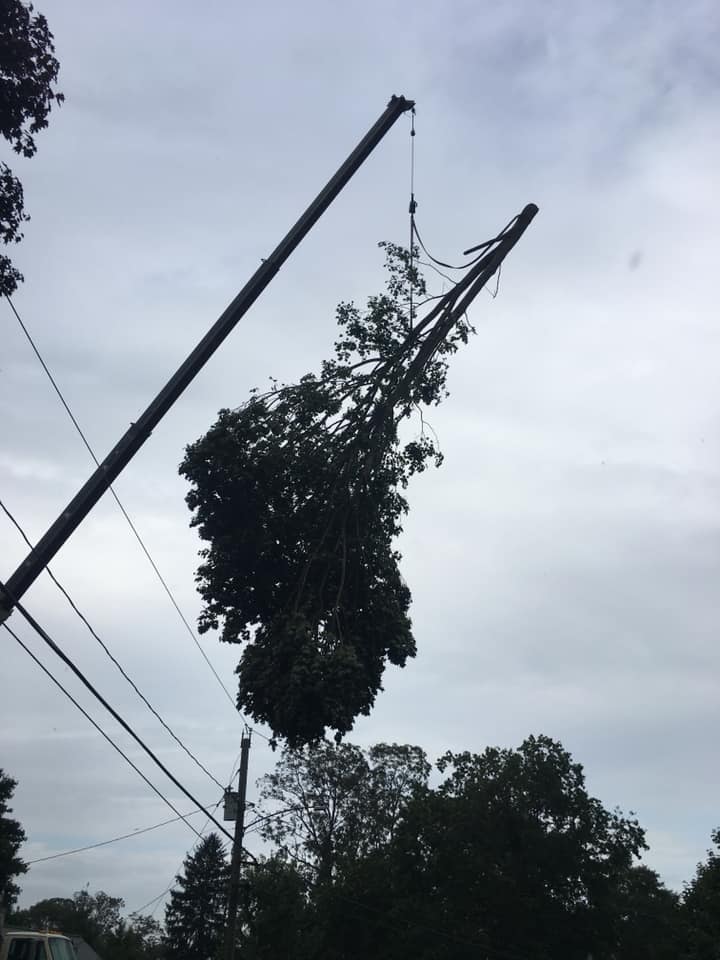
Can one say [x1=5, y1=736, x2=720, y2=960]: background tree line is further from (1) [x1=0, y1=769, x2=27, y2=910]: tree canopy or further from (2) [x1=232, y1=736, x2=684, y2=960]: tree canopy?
(1) [x1=0, y1=769, x2=27, y2=910]: tree canopy

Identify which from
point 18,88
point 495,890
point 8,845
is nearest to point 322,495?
point 18,88

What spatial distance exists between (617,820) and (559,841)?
10.8ft

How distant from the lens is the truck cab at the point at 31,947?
18141 millimetres

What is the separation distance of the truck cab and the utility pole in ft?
25.9

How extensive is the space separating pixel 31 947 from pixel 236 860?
9.10m

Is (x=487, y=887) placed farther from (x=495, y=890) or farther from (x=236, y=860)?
(x=236, y=860)

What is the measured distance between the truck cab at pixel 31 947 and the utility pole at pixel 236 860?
7885mm

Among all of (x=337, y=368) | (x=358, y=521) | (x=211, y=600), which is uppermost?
(x=337, y=368)

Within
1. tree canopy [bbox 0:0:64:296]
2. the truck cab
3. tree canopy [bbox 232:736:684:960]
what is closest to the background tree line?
tree canopy [bbox 232:736:684:960]

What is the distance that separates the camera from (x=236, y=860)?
1049 inches

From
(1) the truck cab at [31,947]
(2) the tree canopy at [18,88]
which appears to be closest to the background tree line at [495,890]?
(1) the truck cab at [31,947]

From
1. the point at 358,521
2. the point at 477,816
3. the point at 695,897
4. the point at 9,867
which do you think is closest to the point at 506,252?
the point at 358,521

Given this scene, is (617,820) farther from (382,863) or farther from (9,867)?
(9,867)

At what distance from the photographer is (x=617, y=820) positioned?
123ft
